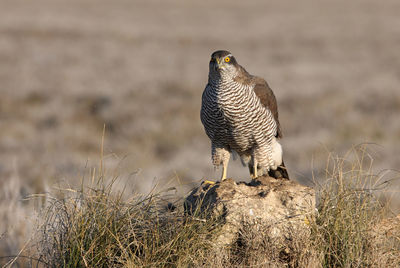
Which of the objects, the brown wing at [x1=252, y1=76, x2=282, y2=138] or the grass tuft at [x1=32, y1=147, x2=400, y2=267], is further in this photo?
the brown wing at [x1=252, y1=76, x2=282, y2=138]

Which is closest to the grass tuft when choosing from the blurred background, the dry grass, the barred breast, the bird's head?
the dry grass

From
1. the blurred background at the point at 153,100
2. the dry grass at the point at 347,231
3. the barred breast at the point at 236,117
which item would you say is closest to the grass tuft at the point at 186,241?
the dry grass at the point at 347,231

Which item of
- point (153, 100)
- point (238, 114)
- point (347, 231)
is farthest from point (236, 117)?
point (153, 100)

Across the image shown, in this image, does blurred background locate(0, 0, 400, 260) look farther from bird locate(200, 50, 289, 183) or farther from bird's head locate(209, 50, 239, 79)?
bird's head locate(209, 50, 239, 79)

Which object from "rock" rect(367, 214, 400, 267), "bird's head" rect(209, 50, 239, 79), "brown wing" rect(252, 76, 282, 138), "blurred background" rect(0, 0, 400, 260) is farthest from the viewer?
"blurred background" rect(0, 0, 400, 260)

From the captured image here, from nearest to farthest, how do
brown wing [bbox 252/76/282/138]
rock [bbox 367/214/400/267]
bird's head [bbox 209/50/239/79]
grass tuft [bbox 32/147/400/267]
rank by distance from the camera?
grass tuft [bbox 32/147/400/267] → rock [bbox 367/214/400/267] → bird's head [bbox 209/50/239/79] → brown wing [bbox 252/76/282/138]

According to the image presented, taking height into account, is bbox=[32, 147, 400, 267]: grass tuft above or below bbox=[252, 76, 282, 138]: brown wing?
below

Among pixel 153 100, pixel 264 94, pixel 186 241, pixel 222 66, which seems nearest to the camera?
pixel 186 241

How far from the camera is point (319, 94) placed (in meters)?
17.8

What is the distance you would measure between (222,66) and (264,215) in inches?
72.7

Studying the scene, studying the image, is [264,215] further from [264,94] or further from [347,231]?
[264,94]

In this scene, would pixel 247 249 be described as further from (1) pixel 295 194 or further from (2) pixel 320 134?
(2) pixel 320 134

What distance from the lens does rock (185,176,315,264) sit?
4047 mm

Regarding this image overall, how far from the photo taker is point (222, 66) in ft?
17.8
